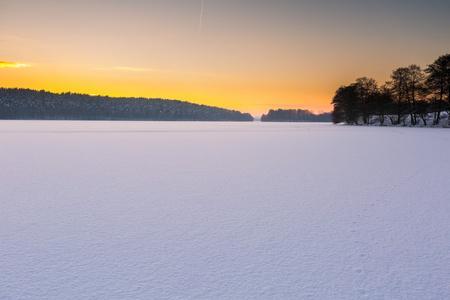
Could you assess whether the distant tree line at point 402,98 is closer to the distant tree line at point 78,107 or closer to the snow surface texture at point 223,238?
the snow surface texture at point 223,238

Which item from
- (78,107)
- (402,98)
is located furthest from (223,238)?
(78,107)

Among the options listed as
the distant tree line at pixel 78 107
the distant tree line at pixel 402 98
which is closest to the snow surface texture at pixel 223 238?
the distant tree line at pixel 402 98

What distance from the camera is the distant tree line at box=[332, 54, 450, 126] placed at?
47156mm

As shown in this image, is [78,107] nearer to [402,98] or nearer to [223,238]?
[402,98]

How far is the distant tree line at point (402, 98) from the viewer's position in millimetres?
47156

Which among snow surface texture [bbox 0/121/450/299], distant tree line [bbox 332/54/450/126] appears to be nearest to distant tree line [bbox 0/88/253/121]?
distant tree line [bbox 332/54/450/126]

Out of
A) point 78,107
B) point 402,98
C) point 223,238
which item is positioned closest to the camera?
point 223,238

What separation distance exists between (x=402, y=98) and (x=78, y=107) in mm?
137948

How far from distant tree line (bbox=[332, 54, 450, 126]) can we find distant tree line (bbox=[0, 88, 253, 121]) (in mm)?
115005

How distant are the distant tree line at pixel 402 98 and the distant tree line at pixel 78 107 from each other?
11500 cm

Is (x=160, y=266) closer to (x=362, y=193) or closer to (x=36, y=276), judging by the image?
(x=36, y=276)

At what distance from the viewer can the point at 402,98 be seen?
54875mm

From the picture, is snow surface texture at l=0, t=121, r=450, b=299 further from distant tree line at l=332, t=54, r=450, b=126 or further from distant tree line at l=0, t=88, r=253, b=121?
distant tree line at l=0, t=88, r=253, b=121

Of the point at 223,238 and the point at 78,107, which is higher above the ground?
the point at 78,107
